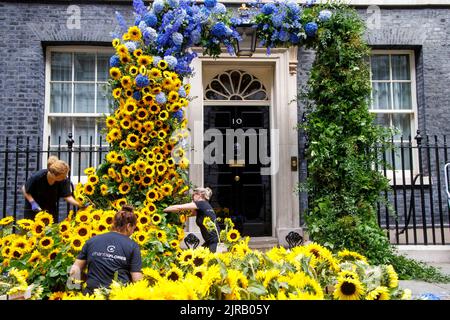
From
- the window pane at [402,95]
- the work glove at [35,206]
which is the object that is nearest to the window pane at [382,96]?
the window pane at [402,95]

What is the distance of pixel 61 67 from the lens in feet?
26.4

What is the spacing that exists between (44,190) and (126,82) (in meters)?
1.75

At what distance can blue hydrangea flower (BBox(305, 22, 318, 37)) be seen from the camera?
19.2 ft

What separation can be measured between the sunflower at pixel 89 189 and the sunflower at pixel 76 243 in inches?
60.2

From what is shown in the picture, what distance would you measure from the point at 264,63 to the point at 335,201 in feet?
11.9

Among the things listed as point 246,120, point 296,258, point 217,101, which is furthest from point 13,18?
point 296,258

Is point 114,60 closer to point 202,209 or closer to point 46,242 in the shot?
point 202,209

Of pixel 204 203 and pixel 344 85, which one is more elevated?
pixel 344 85

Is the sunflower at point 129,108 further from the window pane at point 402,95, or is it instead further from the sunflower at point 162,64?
the window pane at point 402,95

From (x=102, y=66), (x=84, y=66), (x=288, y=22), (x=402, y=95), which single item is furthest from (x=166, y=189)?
(x=402, y=95)

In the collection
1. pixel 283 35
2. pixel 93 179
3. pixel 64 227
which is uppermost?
pixel 283 35

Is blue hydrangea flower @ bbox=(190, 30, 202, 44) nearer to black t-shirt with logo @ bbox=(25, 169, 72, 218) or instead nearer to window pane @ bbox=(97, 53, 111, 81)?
black t-shirt with logo @ bbox=(25, 169, 72, 218)
